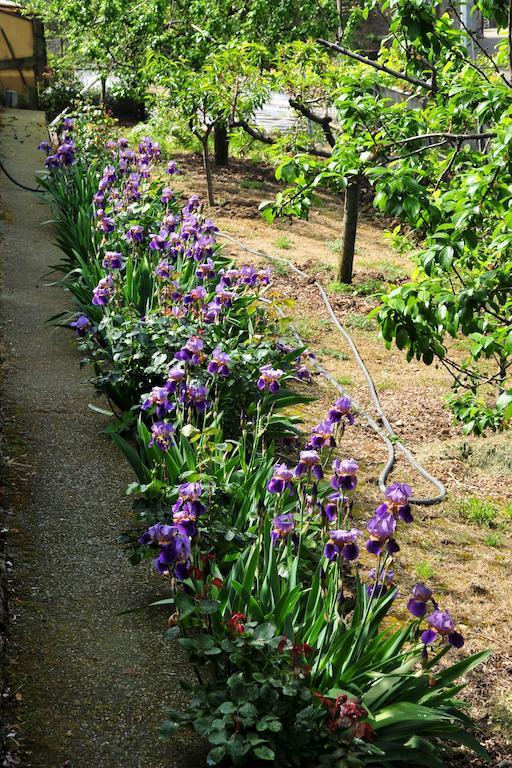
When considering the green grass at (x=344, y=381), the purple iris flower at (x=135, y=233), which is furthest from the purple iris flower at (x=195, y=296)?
the green grass at (x=344, y=381)

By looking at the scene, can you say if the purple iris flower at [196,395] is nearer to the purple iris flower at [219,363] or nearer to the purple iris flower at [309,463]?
the purple iris flower at [219,363]

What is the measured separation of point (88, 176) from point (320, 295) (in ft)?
7.77

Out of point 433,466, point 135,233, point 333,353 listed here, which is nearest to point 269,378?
point 433,466

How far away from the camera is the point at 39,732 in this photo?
254 centimetres

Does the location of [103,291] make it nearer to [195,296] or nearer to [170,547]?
[195,296]

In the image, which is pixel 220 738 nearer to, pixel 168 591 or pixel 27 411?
pixel 168 591

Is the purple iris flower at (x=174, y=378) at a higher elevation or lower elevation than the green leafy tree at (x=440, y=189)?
lower

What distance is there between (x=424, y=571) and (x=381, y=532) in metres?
1.46

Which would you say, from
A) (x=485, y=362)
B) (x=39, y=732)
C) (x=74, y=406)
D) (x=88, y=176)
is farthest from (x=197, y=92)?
(x=39, y=732)

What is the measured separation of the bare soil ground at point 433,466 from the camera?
3471 millimetres

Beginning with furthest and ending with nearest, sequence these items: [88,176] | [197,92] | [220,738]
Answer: [197,92] < [88,176] < [220,738]

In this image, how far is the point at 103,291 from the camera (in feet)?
15.2

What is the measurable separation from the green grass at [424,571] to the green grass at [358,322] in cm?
373

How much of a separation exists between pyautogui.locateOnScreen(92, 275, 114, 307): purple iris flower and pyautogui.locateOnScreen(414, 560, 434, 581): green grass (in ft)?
6.96
